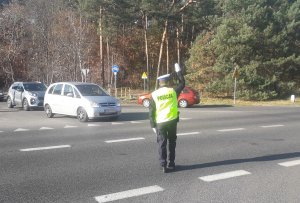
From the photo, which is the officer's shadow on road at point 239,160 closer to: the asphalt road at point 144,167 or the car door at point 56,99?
the asphalt road at point 144,167

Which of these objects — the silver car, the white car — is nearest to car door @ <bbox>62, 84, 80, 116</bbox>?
the white car

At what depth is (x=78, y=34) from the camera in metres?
43.6

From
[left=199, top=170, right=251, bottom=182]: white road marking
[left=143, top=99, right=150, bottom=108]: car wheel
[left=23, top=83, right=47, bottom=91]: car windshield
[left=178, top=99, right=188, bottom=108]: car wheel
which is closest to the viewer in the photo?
[left=199, top=170, right=251, bottom=182]: white road marking

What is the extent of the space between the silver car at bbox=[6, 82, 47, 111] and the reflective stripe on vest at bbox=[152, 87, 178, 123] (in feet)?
53.2

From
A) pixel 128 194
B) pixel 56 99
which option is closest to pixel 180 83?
pixel 128 194

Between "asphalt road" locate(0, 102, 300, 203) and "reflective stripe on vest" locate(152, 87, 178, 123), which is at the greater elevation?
"reflective stripe on vest" locate(152, 87, 178, 123)

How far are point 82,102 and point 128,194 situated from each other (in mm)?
10668

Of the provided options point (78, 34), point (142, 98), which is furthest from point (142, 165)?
point (78, 34)

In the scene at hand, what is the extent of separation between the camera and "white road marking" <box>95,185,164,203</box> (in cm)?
575

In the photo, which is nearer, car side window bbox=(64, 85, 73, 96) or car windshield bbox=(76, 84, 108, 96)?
car windshield bbox=(76, 84, 108, 96)

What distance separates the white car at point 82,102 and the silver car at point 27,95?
4267 millimetres

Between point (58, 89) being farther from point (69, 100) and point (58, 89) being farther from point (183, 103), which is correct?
point (183, 103)

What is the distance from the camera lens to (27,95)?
74.0 feet

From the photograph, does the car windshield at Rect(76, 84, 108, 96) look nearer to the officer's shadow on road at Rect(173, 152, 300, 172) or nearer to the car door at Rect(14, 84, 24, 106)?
the car door at Rect(14, 84, 24, 106)
